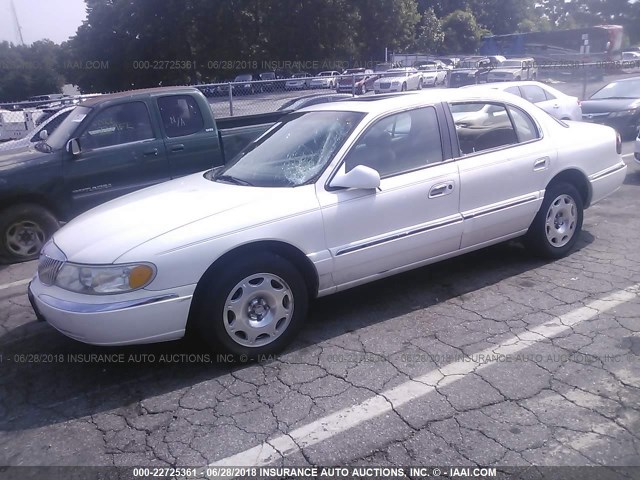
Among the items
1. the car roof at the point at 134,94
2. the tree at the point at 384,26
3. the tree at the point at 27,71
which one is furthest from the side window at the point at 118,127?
the tree at the point at 384,26

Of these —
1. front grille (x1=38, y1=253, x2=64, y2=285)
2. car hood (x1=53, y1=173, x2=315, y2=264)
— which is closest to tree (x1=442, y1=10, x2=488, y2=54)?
car hood (x1=53, y1=173, x2=315, y2=264)

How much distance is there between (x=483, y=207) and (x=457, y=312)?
37.0 inches

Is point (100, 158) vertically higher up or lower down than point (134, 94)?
lower down

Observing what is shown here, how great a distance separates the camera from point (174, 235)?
360cm

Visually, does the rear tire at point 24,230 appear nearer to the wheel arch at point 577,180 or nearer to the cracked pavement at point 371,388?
the cracked pavement at point 371,388

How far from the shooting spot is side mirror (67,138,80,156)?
661cm

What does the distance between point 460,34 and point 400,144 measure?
6123 centimetres

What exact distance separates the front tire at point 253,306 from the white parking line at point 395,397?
2.76ft

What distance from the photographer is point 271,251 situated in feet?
12.8

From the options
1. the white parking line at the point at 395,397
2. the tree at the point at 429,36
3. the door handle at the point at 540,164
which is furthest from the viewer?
the tree at the point at 429,36

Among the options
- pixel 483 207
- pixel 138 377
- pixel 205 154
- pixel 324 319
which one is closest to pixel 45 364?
pixel 138 377

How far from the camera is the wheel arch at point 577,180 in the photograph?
5375 millimetres

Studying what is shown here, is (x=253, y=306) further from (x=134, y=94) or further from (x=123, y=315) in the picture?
Answer: (x=134, y=94)

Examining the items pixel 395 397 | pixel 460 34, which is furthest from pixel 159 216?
pixel 460 34
